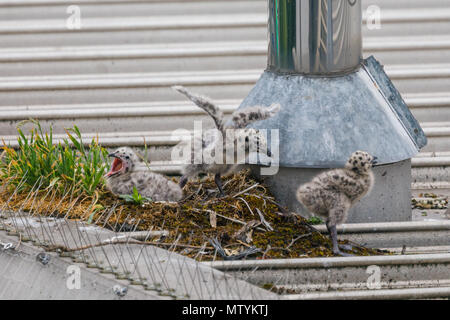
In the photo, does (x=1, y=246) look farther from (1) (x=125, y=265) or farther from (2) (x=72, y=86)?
(2) (x=72, y=86)

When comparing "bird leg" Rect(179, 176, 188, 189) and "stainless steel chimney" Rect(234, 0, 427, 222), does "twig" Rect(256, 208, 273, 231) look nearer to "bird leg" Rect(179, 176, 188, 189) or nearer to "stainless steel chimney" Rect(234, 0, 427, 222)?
"stainless steel chimney" Rect(234, 0, 427, 222)

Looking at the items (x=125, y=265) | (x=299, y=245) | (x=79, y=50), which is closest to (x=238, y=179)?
(x=299, y=245)

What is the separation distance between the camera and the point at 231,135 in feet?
18.5

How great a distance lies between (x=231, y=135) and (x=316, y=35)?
3.40ft

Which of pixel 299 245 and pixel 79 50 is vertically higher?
pixel 79 50

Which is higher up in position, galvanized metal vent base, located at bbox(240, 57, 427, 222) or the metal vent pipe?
the metal vent pipe

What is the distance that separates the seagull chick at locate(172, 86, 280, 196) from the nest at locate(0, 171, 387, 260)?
25cm

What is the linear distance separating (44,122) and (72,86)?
58 centimetres

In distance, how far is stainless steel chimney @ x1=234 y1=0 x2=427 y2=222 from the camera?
5.73 metres

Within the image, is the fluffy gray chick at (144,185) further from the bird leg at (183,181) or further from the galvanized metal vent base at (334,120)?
the galvanized metal vent base at (334,120)

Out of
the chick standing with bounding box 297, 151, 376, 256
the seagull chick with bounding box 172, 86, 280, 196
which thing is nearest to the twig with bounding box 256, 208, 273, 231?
the chick standing with bounding box 297, 151, 376, 256

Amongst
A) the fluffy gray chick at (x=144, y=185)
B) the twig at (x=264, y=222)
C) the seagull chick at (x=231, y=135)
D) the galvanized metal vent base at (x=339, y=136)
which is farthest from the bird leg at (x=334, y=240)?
the fluffy gray chick at (x=144, y=185)

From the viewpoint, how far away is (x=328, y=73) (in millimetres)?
5945

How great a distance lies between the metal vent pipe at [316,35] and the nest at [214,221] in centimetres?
103
